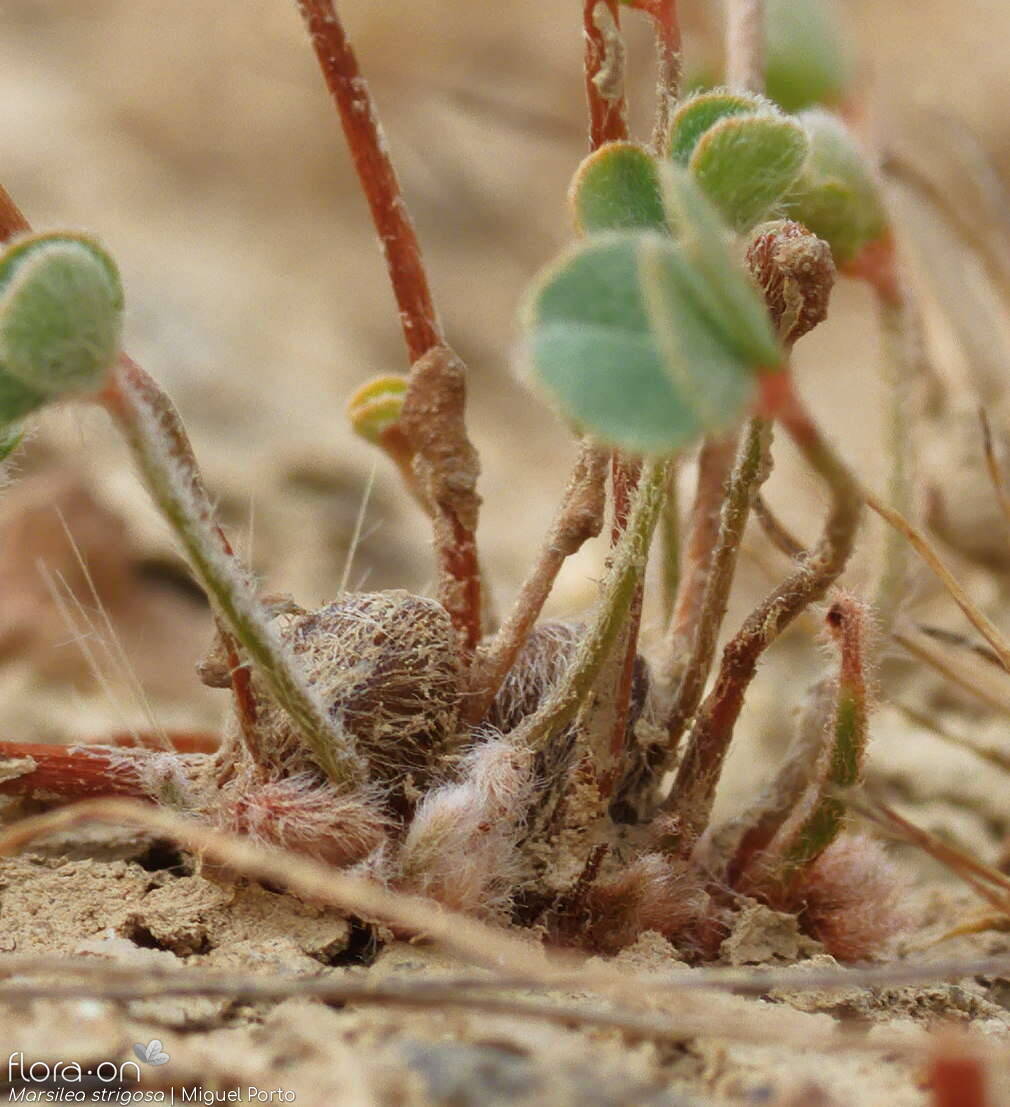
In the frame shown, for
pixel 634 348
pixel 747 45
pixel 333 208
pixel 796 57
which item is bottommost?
pixel 634 348

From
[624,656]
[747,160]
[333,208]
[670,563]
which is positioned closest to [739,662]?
[624,656]

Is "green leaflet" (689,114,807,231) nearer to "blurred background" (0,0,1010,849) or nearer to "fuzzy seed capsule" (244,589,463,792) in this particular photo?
"fuzzy seed capsule" (244,589,463,792)

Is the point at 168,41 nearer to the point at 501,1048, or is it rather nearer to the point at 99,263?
the point at 99,263

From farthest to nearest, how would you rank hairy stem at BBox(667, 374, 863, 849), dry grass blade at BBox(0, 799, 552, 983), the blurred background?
the blurred background
hairy stem at BBox(667, 374, 863, 849)
dry grass blade at BBox(0, 799, 552, 983)

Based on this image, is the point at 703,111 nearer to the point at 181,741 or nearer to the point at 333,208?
the point at 181,741

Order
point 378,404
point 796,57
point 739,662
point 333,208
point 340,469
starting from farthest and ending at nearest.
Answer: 1. point 333,208
2. point 340,469
3. point 796,57
4. point 378,404
5. point 739,662

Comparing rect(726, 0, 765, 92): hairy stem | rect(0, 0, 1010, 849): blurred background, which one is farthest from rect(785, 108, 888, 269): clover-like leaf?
rect(0, 0, 1010, 849): blurred background

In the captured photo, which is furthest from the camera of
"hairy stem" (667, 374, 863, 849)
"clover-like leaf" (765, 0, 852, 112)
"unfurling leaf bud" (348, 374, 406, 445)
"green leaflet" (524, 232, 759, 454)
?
"clover-like leaf" (765, 0, 852, 112)

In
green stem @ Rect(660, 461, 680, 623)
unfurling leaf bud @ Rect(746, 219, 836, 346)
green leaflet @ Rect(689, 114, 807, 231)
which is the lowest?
green stem @ Rect(660, 461, 680, 623)

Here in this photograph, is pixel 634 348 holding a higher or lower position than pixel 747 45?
lower
